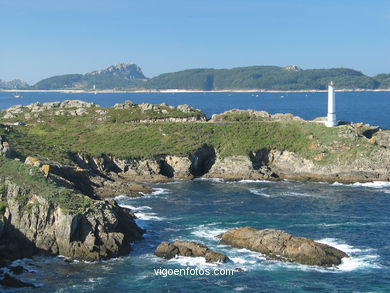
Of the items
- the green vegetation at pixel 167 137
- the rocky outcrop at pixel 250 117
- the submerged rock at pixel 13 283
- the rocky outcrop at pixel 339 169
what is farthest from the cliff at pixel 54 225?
the rocky outcrop at pixel 250 117

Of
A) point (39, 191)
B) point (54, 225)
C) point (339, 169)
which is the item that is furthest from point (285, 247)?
point (339, 169)

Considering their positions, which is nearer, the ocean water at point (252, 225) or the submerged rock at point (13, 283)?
the submerged rock at point (13, 283)

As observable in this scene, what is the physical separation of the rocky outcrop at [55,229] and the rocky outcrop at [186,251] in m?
3.09

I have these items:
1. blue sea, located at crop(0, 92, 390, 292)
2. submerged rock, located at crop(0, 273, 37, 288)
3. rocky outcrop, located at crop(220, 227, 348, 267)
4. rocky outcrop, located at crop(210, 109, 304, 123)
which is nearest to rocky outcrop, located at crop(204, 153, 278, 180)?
blue sea, located at crop(0, 92, 390, 292)

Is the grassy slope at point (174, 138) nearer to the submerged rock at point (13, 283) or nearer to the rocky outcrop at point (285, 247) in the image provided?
the rocky outcrop at point (285, 247)

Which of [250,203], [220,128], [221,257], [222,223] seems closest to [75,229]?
[221,257]

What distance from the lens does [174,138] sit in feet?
283

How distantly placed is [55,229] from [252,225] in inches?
→ 726

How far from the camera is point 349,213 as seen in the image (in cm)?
5581

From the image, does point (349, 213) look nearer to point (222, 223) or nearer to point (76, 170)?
point (222, 223)

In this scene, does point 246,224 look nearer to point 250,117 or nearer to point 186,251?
point 186,251

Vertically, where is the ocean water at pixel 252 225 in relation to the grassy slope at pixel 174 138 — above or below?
below

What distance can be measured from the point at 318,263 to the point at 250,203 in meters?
21.2

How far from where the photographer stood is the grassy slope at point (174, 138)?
258 ft
